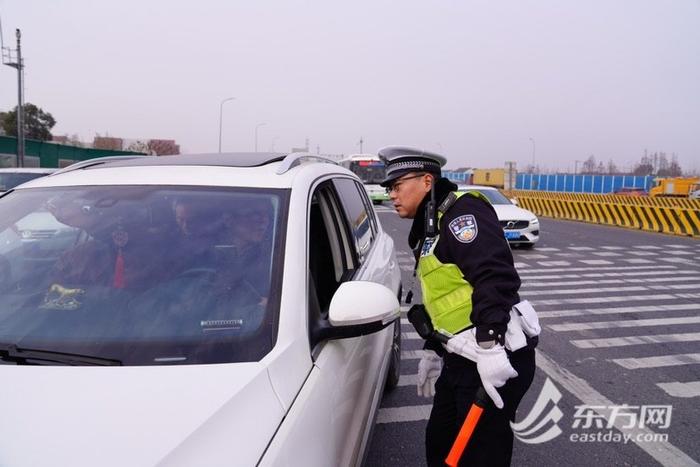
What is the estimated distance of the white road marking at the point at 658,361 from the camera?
464 cm

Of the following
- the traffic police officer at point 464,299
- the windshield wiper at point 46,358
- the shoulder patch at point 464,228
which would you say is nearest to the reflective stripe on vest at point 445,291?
the traffic police officer at point 464,299

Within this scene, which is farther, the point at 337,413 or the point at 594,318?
the point at 594,318

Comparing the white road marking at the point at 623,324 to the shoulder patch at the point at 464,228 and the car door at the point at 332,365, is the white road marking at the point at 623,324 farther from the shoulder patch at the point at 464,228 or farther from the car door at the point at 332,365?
the shoulder patch at the point at 464,228

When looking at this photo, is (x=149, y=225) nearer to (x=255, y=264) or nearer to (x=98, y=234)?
(x=98, y=234)

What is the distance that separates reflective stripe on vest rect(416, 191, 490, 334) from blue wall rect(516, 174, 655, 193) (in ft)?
163

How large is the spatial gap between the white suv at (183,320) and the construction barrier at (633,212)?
1746cm

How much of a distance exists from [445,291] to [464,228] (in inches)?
11.2

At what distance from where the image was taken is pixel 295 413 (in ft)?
4.82

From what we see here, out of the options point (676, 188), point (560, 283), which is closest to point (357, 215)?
point (560, 283)

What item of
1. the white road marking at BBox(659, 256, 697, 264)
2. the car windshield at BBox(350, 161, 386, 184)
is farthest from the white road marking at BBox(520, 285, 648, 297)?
the car windshield at BBox(350, 161, 386, 184)

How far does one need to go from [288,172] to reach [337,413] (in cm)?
107

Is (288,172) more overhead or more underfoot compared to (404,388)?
more overhead

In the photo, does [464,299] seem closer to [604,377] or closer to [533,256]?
[604,377]

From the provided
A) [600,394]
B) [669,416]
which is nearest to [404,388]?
[600,394]
